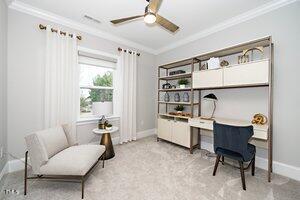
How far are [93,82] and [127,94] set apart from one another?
895 mm

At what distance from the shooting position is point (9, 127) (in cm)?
227

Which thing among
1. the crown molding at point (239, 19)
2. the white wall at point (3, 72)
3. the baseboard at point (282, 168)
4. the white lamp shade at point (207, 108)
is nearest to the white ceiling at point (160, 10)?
the crown molding at point (239, 19)

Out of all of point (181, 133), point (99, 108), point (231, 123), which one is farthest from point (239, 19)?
point (99, 108)

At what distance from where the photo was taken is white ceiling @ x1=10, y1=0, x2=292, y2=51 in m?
2.32

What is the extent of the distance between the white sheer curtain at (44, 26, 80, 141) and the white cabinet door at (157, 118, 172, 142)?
81.2 inches

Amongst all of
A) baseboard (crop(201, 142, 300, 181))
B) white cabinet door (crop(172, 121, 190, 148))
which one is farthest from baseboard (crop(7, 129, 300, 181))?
white cabinet door (crop(172, 121, 190, 148))

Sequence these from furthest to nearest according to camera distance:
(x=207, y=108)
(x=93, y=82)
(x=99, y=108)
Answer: (x=93, y=82) < (x=207, y=108) < (x=99, y=108)

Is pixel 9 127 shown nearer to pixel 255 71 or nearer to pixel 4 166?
pixel 4 166

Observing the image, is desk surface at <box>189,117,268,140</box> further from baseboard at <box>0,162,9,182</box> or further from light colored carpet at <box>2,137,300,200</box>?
baseboard at <box>0,162,9,182</box>

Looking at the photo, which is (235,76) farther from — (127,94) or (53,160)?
(53,160)

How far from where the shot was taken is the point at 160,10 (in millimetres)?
2518

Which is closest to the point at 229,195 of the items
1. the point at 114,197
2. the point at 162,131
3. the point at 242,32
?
the point at 114,197

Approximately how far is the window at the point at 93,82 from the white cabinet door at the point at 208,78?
2.12m

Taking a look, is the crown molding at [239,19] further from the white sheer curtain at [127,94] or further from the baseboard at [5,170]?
the baseboard at [5,170]
